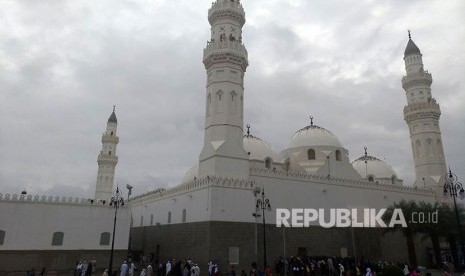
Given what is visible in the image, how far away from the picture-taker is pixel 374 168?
36438mm

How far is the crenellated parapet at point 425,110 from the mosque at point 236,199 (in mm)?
99

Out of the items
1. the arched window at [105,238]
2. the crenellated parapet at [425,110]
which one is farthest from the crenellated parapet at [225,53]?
the crenellated parapet at [425,110]

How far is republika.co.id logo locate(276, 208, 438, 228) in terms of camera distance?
24156 mm

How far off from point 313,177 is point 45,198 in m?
18.2

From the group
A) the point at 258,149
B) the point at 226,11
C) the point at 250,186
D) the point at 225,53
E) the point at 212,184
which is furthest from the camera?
the point at 258,149

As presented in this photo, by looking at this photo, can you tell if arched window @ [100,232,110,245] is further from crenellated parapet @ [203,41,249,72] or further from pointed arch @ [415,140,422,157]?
pointed arch @ [415,140,422,157]

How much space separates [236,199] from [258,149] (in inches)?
335

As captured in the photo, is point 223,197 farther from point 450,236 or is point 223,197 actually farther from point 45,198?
point 450,236

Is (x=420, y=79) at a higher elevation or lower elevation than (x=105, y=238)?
higher

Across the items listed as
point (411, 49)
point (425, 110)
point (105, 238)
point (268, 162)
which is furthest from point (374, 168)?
point (105, 238)

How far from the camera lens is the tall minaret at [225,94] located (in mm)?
22469

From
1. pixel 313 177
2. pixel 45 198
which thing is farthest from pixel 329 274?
pixel 45 198

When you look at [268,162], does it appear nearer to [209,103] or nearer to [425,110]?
[209,103]

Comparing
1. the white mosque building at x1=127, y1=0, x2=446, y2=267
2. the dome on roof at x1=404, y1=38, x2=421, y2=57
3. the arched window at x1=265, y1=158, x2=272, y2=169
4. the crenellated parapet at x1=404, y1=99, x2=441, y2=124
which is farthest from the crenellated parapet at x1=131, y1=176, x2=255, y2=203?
the dome on roof at x1=404, y1=38, x2=421, y2=57
